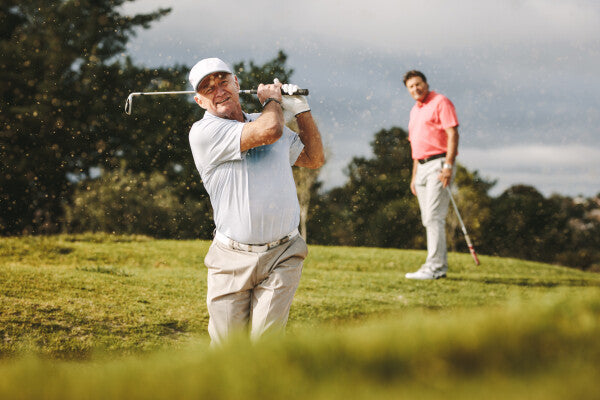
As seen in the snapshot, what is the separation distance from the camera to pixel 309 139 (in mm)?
3686

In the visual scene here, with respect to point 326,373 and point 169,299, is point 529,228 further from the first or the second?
point 326,373

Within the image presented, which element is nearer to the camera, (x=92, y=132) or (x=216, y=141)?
(x=216, y=141)

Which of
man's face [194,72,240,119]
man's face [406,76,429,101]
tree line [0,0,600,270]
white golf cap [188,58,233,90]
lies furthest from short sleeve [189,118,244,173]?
tree line [0,0,600,270]

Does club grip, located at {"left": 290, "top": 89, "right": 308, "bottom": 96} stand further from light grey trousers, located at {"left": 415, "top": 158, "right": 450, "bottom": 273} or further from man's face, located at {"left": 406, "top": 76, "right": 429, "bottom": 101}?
light grey trousers, located at {"left": 415, "top": 158, "right": 450, "bottom": 273}

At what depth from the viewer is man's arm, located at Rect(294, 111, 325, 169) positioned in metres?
3.66

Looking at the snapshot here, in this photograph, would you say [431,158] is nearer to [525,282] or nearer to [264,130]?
[525,282]

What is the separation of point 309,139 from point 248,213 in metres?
0.79

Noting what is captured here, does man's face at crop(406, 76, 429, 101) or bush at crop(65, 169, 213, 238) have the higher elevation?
man's face at crop(406, 76, 429, 101)

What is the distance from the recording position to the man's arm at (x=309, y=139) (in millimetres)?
3656

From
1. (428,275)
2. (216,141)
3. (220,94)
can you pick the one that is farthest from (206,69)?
(428,275)

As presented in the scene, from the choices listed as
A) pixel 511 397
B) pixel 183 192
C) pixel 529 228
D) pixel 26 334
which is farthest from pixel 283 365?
pixel 529 228

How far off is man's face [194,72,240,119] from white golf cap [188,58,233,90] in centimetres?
Answer: 4

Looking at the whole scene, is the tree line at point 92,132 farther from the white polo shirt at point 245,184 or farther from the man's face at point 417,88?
the white polo shirt at point 245,184

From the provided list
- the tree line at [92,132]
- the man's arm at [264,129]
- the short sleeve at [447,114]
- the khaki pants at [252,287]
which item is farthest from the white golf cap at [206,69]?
the tree line at [92,132]
